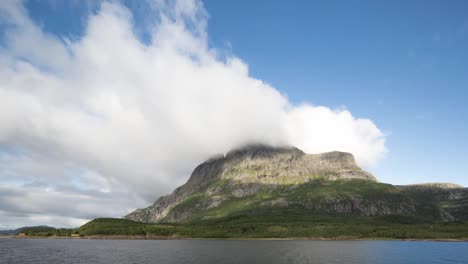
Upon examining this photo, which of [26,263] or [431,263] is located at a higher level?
[26,263]

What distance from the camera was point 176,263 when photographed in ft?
435

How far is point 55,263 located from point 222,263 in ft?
201

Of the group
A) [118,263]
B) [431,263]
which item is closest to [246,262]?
[118,263]

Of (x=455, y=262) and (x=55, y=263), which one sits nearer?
(x=55, y=263)

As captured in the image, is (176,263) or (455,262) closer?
(176,263)

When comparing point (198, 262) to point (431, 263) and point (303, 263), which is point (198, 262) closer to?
point (303, 263)

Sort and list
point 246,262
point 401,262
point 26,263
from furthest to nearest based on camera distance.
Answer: point 401,262, point 246,262, point 26,263

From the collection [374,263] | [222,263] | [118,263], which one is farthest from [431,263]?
[118,263]

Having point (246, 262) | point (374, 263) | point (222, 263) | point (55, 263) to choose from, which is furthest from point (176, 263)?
point (374, 263)

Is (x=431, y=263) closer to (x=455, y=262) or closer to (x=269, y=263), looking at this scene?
(x=455, y=262)

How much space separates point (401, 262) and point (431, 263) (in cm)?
1274

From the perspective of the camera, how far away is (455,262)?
152875mm

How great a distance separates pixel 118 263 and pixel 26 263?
32.6 meters

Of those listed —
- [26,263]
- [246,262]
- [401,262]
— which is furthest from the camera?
[401,262]
